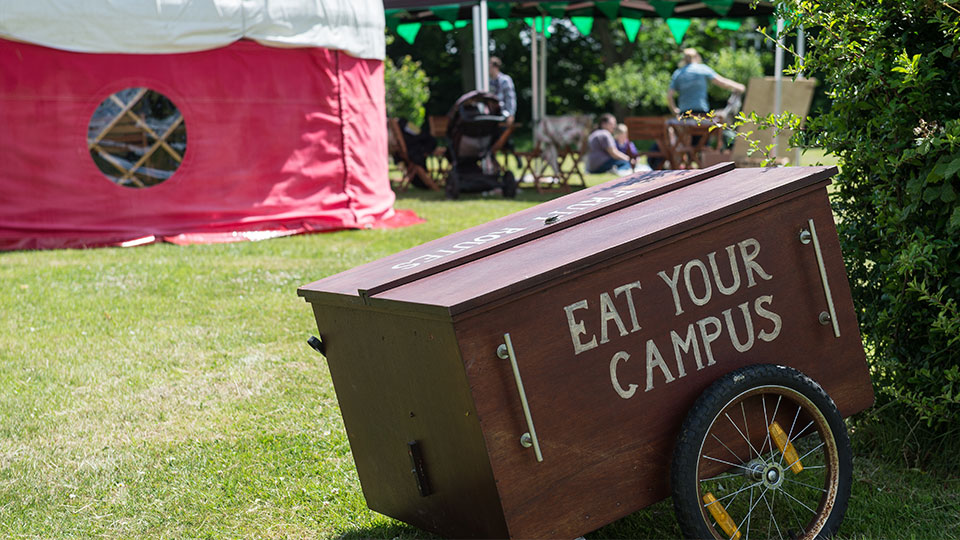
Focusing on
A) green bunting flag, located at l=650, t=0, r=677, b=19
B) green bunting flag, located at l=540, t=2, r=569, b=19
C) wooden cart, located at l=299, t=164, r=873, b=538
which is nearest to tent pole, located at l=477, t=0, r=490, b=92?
green bunting flag, located at l=540, t=2, r=569, b=19

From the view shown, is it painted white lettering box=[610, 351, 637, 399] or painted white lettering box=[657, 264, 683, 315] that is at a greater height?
painted white lettering box=[657, 264, 683, 315]

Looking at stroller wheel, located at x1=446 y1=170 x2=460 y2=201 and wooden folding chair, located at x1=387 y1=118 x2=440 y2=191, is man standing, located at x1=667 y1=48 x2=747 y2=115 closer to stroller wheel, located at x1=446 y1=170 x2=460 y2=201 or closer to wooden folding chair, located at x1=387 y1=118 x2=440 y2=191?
stroller wheel, located at x1=446 y1=170 x2=460 y2=201

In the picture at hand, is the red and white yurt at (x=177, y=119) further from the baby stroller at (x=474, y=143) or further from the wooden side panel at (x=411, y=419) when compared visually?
the wooden side panel at (x=411, y=419)

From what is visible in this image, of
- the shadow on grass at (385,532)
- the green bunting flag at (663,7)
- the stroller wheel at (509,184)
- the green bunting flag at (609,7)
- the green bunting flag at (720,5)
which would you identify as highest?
the green bunting flag at (609,7)

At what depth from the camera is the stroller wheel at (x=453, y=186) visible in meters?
12.1

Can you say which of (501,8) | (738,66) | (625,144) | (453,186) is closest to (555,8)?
(501,8)

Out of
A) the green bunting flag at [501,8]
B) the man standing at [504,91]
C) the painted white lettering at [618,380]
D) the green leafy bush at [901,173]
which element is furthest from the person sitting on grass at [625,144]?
the painted white lettering at [618,380]

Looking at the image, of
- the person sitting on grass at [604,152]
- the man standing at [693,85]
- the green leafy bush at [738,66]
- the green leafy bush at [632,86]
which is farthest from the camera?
the green leafy bush at [738,66]

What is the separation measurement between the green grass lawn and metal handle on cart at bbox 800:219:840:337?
0.63 m

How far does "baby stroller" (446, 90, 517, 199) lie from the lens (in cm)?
1134

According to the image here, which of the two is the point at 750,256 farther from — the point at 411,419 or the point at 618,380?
the point at 411,419

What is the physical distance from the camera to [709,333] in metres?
2.49

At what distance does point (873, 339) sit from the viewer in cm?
324

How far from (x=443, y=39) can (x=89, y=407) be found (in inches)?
1318
